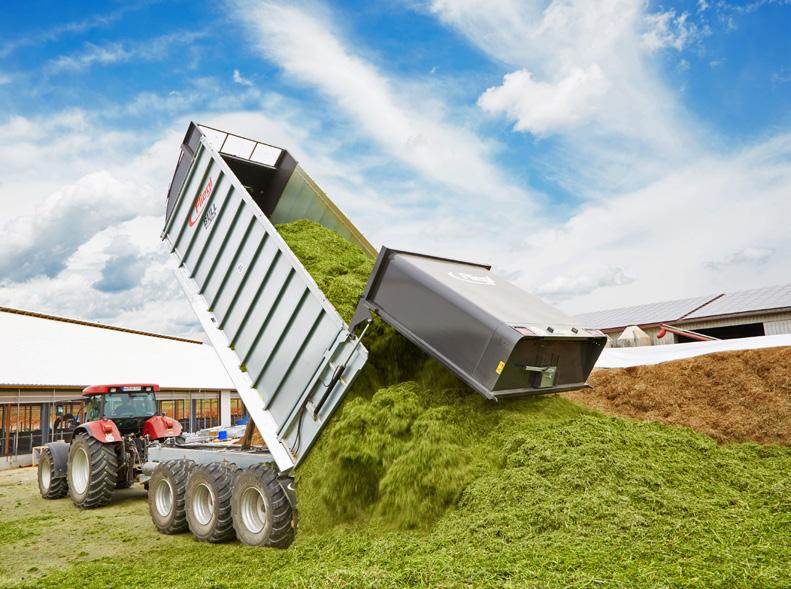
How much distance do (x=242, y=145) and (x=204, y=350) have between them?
24.1 metres

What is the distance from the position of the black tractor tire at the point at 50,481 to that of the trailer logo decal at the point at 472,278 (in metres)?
8.19

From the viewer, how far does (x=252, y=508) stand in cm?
555

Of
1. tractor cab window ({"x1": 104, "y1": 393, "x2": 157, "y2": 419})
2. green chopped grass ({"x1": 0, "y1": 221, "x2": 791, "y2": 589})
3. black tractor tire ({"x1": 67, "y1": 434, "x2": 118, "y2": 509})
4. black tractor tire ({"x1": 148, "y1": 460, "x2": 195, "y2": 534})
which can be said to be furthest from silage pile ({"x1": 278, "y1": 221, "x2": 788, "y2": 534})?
tractor cab window ({"x1": 104, "y1": 393, "x2": 157, "y2": 419})

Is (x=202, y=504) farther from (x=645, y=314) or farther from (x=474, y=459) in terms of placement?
(x=645, y=314)

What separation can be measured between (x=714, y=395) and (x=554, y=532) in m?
6.82

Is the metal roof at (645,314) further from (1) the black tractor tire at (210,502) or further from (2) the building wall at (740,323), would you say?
(1) the black tractor tire at (210,502)

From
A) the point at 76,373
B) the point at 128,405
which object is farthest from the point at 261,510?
the point at 76,373

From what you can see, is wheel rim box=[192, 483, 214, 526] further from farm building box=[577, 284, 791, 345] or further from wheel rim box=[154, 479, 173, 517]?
farm building box=[577, 284, 791, 345]

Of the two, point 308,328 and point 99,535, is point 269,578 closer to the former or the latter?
point 308,328

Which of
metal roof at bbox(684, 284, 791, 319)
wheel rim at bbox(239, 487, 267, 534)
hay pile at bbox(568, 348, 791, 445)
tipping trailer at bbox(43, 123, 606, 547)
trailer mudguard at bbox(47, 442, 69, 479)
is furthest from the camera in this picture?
metal roof at bbox(684, 284, 791, 319)

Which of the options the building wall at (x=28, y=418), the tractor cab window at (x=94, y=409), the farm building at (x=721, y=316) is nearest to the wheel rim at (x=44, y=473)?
the tractor cab window at (x=94, y=409)

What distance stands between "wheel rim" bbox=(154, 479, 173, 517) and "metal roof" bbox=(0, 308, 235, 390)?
13.5 metres

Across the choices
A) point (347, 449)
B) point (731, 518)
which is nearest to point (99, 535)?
point (347, 449)

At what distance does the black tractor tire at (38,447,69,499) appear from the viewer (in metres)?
9.94
